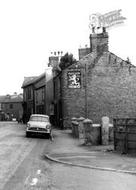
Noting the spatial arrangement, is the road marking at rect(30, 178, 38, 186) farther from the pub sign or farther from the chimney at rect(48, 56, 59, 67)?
the chimney at rect(48, 56, 59, 67)

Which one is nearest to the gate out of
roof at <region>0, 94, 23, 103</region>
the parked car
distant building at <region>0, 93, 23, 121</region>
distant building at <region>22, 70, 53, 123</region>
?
the parked car

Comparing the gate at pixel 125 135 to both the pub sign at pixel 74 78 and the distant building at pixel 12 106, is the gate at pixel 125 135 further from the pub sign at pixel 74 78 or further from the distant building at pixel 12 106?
the distant building at pixel 12 106

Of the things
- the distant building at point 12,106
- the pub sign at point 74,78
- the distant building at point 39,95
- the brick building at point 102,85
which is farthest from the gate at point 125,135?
the distant building at point 12,106

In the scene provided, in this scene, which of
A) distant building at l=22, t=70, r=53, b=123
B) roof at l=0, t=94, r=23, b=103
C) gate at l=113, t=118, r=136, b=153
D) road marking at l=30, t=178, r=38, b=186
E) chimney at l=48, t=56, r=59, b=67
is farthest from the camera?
roof at l=0, t=94, r=23, b=103

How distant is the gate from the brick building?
22686 mm

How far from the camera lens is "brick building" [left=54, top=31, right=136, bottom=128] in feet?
139

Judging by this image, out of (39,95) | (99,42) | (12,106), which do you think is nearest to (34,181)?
(99,42)

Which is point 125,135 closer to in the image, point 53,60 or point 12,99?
point 53,60

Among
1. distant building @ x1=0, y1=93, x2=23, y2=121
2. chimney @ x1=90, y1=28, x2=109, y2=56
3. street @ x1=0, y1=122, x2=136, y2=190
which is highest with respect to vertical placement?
chimney @ x1=90, y1=28, x2=109, y2=56

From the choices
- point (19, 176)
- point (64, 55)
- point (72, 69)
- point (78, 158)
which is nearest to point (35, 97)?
point (64, 55)

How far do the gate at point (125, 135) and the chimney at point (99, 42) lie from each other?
77.1 ft

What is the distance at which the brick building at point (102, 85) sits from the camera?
42.5m

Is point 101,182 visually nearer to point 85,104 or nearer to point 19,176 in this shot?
point 19,176

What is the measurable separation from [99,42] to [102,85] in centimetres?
467
